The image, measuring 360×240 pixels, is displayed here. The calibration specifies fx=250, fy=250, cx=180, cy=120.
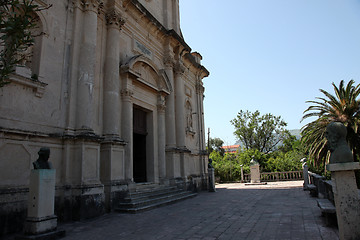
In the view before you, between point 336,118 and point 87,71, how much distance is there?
15.7 metres

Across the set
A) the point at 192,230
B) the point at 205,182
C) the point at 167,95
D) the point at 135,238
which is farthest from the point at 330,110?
the point at 135,238

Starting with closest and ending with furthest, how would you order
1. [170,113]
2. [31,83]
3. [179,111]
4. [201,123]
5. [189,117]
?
[31,83] → [170,113] → [179,111] → [189,117] → [201,123]

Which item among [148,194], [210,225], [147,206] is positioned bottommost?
[210,225]

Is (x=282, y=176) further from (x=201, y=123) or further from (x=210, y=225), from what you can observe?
(x=210, y=225)

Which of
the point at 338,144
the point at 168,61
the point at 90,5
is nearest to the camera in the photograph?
the point at 338,144

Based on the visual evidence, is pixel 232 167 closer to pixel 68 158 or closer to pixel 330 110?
pixel 330 110

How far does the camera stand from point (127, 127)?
9805 millimetres

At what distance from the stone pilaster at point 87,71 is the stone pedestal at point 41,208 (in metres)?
2.34

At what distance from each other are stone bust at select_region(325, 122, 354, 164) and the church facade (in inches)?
209

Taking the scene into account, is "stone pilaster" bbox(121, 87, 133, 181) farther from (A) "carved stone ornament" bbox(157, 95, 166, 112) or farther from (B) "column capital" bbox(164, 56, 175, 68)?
(B) "column capital" bbox(164, 56, 175, 68)

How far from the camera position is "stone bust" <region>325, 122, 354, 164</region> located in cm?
404

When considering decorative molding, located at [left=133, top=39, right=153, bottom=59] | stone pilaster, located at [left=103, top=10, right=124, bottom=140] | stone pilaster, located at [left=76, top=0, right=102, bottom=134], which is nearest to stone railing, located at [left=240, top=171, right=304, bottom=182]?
decorative molding, located at [left=133, top=39, right=153, bottom=59]

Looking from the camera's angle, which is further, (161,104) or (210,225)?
(161,104)

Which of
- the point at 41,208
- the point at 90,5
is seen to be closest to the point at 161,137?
the point at 90,5
